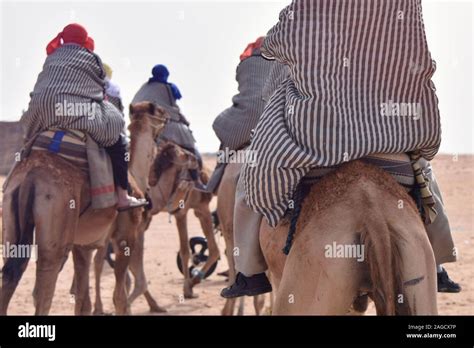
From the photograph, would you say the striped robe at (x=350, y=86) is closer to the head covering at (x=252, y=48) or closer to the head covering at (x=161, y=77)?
the head covering at (x=252, y=48)

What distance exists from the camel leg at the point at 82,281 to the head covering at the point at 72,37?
227 centimetres

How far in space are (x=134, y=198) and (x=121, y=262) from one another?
0.93 m

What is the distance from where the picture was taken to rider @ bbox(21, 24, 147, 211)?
8586 millimetres

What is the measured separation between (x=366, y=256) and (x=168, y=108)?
9108mm

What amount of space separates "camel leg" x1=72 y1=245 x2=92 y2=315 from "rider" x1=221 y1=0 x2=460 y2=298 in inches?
211

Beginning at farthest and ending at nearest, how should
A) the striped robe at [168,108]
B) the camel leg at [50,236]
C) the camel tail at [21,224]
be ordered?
the striped robe at [168,108] < the camel leg at [50,236] < the camel tail at [21,224]

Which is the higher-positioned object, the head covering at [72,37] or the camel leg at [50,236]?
the head covering at [72,37]

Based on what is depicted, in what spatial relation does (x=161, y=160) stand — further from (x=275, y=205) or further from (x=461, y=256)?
(x=275, y=205)

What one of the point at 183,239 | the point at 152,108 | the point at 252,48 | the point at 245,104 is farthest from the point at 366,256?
the point at 183,239

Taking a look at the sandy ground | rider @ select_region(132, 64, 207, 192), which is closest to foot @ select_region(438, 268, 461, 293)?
the sandy ground

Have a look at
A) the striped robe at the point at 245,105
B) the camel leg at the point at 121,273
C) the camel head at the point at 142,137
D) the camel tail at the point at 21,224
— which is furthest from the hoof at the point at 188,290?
the camel tail at the point at 21,224

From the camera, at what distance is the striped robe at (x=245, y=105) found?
31.4ft

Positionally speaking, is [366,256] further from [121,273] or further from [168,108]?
[168,108]
